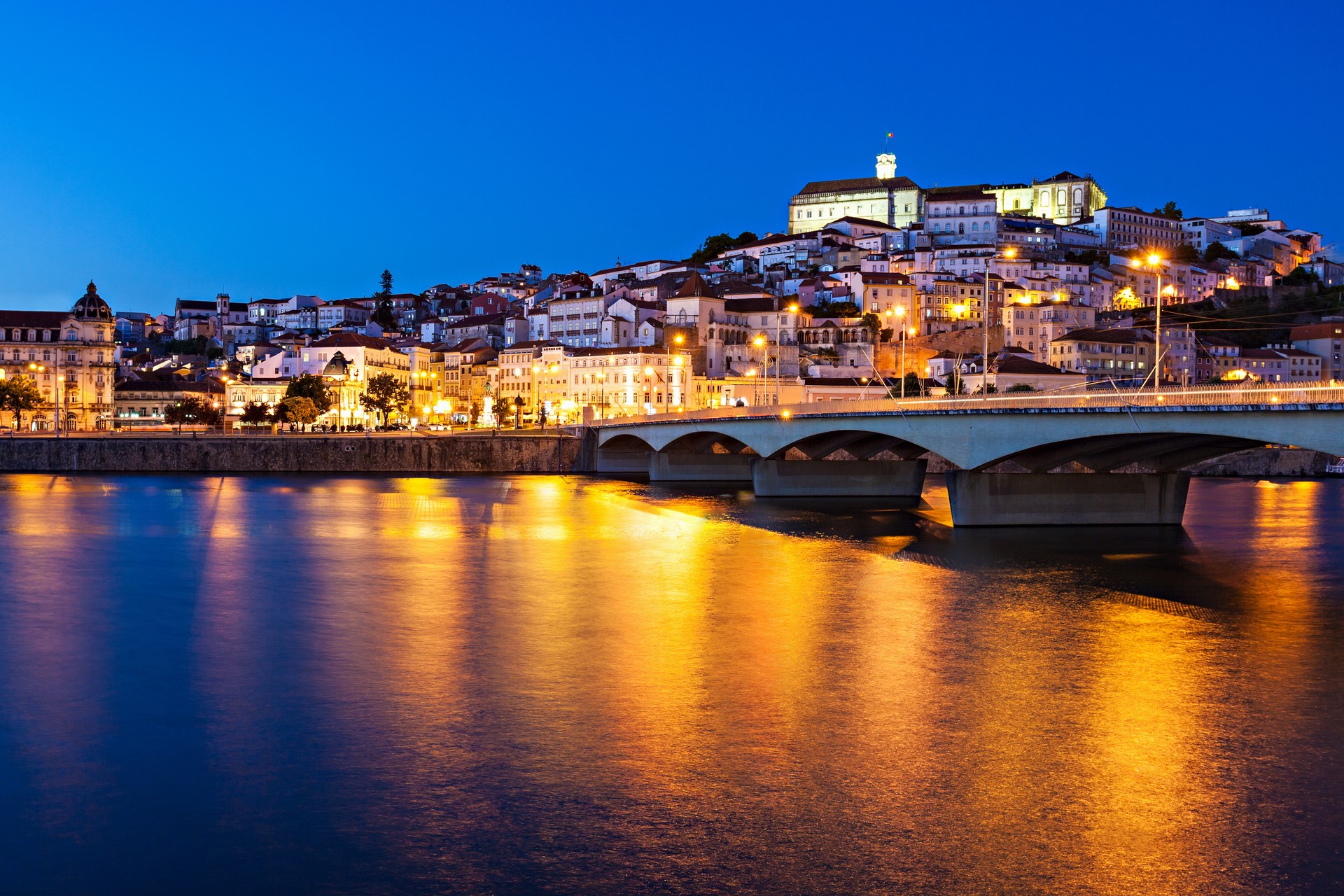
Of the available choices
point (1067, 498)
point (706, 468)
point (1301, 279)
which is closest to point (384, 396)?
point (706, 468)

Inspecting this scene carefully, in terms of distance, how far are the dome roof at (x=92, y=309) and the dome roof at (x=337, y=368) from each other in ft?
61.8

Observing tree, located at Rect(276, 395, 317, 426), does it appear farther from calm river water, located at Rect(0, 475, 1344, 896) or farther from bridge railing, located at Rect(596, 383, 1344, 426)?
calm river water, located at Rect(0, 475, 1344, 896)

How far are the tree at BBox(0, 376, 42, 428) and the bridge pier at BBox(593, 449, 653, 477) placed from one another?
42.8 m

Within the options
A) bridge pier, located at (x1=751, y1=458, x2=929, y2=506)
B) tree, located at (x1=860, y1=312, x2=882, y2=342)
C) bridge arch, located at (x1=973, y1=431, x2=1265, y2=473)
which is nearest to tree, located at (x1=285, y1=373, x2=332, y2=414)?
tree, located at (x1=860, y1=312, x2=882, y2=342)

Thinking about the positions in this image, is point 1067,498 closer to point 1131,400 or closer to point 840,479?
point 1131,400

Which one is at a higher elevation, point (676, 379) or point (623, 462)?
point (676, 379)

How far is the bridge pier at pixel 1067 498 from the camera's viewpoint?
37.1m

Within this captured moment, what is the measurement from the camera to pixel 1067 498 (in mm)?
37156

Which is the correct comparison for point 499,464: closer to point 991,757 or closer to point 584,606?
point 584,606

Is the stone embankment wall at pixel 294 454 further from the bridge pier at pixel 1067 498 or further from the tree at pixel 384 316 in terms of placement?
the tree at pixel 384 316

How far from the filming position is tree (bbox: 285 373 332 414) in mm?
99812

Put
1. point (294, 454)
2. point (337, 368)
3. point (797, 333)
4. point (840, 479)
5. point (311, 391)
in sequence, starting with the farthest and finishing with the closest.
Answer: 1. point (797, 333)
2. point (337, 368)
3. point (311, 391)
4. point (294, 454)
5. point (840, 479)

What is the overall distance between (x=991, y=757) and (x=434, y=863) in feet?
21.1

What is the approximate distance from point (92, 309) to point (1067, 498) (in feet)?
308
